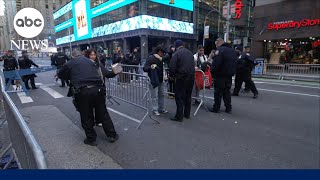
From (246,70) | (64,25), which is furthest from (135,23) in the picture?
(64,25)

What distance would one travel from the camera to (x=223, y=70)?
6.55m

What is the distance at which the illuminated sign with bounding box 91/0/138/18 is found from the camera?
123ft

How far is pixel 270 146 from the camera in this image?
445 centimetres

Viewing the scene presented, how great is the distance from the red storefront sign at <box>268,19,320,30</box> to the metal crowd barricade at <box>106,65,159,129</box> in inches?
708

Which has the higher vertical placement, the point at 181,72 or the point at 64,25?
the point at 64,25

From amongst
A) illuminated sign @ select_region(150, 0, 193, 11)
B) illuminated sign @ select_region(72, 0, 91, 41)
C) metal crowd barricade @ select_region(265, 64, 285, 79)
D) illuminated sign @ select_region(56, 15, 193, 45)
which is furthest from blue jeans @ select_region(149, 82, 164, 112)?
illuminated sign @ select_region(72, 0, 91, 41)

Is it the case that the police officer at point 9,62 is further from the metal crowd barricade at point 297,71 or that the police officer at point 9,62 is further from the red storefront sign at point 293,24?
the red storefront sign at point 293,24

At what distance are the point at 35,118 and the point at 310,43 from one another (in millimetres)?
22653

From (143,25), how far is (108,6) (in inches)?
419

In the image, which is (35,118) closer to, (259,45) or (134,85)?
(134,85)

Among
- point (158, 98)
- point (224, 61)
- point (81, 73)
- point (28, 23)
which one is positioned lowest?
point (158, 98)

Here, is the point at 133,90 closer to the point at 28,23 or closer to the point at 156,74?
the point at 156,74

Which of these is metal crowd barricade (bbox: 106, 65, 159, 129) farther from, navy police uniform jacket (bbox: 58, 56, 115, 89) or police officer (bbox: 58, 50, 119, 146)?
navy police uniform jacket (bbox: 58, 56, 115, 89)

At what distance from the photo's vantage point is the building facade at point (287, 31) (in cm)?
1859
